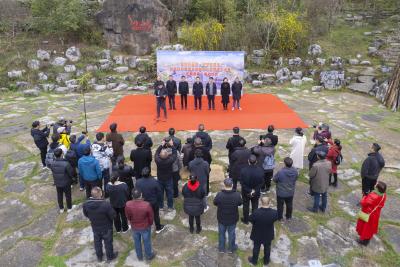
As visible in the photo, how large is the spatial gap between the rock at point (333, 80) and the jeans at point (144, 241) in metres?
14.7

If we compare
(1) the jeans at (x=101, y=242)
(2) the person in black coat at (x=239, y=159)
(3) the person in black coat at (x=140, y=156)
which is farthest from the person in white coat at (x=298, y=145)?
(1) the jeans at (x=101, y=242)

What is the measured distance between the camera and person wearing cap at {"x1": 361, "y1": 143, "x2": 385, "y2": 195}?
22.1 feet

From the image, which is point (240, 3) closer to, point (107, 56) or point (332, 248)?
point (107, 56)

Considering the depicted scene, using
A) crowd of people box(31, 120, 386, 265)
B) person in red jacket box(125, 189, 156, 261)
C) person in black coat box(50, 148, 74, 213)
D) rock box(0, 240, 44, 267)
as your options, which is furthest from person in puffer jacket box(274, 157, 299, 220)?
rock box(0, 240, 44, 267)

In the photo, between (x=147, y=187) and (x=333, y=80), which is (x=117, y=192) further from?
(x=333, y=80)

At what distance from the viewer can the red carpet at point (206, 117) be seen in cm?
1202

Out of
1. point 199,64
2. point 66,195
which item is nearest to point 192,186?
point 66,195

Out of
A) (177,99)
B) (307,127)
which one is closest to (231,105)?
(177,99)

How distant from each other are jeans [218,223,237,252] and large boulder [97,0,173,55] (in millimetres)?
15887

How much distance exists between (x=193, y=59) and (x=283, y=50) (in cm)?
736

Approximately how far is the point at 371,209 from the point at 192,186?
10.3 feet

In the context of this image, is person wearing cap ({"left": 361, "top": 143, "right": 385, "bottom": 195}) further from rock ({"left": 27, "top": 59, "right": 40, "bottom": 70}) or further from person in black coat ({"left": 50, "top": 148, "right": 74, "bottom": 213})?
rock ({"left": 27, "top": 59, "right": 40, "bottom": 70})

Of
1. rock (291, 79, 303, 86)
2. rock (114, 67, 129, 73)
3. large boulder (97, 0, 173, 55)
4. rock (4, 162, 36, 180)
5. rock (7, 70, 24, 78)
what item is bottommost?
rock (4, 162, 36, 180)

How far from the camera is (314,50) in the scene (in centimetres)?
1958
